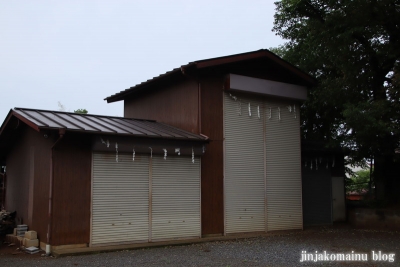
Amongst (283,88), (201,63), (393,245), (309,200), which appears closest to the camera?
(393,245)

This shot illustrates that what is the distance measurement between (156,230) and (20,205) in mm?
4072

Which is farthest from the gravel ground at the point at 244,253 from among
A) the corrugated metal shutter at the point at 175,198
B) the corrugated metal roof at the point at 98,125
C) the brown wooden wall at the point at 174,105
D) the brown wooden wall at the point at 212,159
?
the brown wooden wall at the point at 174,105

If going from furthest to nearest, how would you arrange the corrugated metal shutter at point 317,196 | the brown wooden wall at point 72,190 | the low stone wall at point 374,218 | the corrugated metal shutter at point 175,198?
the corrugated metal shutter at point 317,196
the low stone wall at point 374,218
the corrugated metal shutter at point 175,198
the brown wooden wall at point 72,190

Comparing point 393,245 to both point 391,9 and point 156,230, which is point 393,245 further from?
point 391,9

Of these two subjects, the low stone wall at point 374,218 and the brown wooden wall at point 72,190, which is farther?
the low stone wall at point 374,218

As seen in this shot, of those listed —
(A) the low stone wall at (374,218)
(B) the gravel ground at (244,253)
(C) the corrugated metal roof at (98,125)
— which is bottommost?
(B) the gravel ground at (244,253)

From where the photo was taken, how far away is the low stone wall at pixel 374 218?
1345 centimetres

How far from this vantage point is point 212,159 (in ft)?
38.3

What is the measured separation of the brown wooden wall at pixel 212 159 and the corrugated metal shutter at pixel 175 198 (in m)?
0.26

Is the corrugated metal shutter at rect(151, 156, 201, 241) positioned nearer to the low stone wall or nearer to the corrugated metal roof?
the corrugated metal roof

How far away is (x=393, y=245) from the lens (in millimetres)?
10375

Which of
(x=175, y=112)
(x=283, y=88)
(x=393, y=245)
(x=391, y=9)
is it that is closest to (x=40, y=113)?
(x=175, y=112)

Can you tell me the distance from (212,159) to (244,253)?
127 inches

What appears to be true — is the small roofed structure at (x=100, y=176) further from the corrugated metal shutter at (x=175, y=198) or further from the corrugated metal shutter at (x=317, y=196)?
the corrugated metal shutter at (x=317, y=196)
